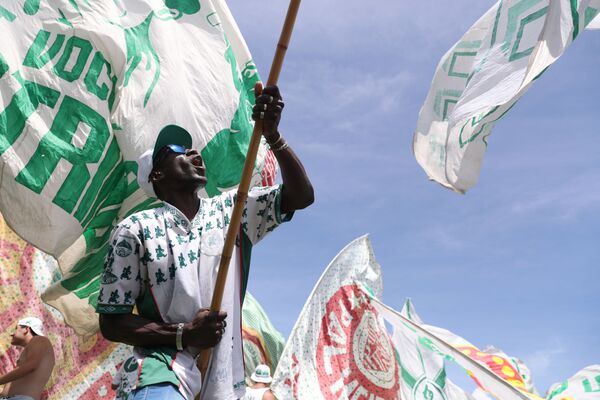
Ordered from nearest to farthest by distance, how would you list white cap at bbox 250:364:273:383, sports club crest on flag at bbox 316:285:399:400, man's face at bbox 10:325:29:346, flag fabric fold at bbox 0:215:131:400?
1. man's face at bbox 10:325:29:346
2. flag fabric fold at bbox 0:215:131:400
3. sports club crest on flag at bbox 316:285:399:400
4. white cap at bbox 250:364:273:383

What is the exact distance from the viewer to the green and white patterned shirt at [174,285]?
196 cm

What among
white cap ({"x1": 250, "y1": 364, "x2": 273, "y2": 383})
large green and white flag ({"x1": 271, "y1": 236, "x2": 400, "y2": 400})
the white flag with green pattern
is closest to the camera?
large green and white flag ({"x1": 271, "y1": 236, "x2": 400, "y2": 400})

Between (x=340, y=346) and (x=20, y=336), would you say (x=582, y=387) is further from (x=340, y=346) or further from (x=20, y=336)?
(x=20, y=336)

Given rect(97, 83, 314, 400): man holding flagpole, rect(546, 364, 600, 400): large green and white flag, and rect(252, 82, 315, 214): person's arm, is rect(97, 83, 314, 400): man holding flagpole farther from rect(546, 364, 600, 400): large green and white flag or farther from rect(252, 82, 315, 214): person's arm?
rect(546, 364, 600, 400): large green and white flag

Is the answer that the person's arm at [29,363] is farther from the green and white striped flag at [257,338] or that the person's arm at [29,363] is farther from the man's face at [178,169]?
the green and white striped flag at [257,338]

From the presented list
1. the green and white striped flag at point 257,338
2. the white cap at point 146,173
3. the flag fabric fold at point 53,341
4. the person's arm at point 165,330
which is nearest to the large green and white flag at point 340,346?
the flag fabric fold at point 53,341

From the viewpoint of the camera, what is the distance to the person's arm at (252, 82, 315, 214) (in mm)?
2010

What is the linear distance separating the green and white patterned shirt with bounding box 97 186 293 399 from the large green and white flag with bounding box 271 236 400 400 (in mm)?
4526

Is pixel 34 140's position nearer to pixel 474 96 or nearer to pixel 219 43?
pixel 219 43

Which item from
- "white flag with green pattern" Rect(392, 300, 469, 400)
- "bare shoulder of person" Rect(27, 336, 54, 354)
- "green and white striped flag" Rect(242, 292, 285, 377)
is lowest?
"bare shoulder of person" Rect(27, 336, 54, 354)

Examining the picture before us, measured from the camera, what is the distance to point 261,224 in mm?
2195

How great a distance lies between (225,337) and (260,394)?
4.64 m

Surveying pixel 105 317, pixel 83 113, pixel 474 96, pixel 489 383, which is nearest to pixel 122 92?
pixel 83 113

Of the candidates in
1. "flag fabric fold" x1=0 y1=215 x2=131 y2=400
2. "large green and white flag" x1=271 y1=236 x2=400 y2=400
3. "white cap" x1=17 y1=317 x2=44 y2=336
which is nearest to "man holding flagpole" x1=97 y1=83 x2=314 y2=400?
"white cap" x1=17 y1=317 x2=44 y2=336
